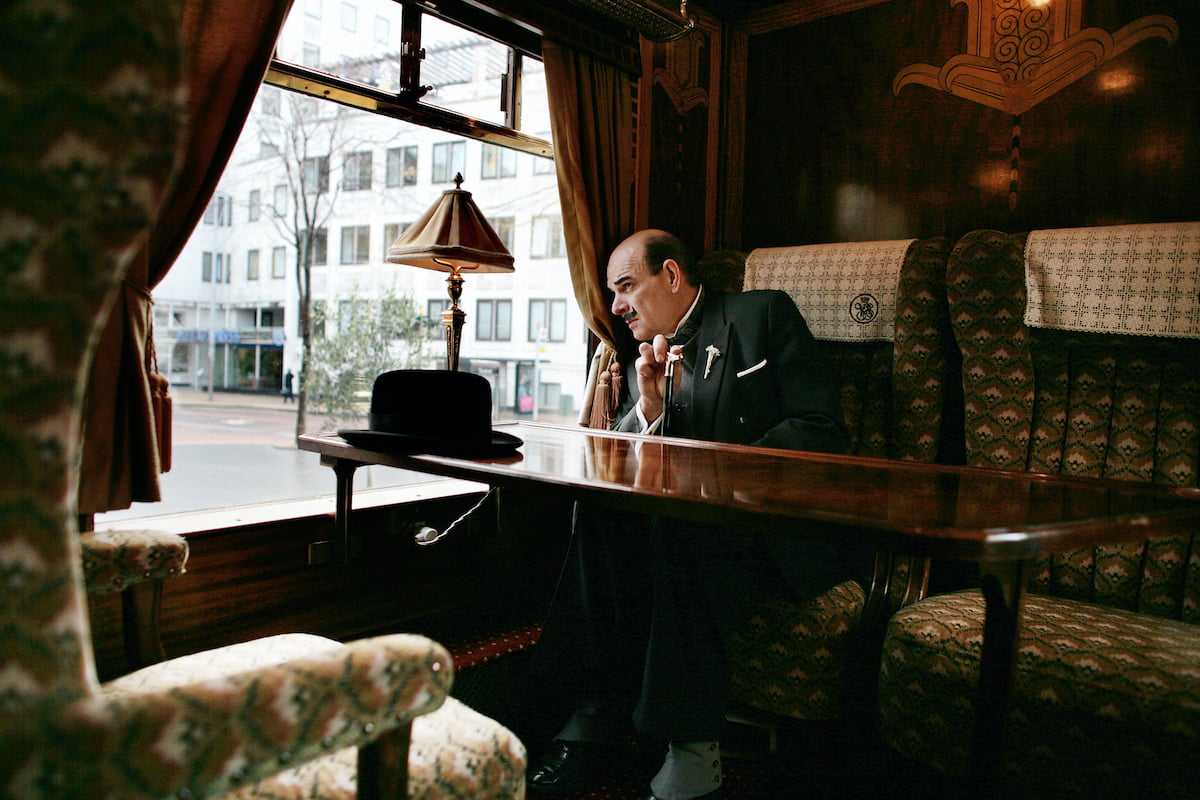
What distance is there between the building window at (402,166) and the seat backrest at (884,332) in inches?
52.4

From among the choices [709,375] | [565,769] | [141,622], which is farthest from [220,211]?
[565,769]

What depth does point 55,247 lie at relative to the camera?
0.58 meters

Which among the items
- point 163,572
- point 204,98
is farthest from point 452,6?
point 163,572

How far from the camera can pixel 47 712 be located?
599mm

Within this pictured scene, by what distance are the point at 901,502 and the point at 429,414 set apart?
1052 millimetres

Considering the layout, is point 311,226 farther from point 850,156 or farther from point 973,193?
point 973,193

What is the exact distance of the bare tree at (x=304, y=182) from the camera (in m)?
2.48

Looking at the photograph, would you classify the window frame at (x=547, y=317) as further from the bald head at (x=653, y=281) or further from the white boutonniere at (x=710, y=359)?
the white boutonniere at (x=710, y=359)

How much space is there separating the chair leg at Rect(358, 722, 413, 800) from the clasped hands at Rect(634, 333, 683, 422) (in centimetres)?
141

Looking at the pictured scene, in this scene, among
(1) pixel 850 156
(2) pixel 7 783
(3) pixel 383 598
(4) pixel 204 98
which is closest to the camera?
(2) pixel 7 783

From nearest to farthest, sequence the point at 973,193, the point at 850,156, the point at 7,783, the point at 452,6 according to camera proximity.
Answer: the point at 7,783
the point at 452,6
the point at 973,193
the point at 850,156

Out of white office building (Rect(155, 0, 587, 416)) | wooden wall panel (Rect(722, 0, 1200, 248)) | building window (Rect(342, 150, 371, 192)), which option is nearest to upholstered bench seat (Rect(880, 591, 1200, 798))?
wooden wall panel (Rect(722, 0, 1200, 248))

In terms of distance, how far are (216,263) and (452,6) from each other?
1.19 m

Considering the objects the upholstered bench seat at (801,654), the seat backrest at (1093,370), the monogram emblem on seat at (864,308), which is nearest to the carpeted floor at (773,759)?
the upholstered bench seat at (801,654)
